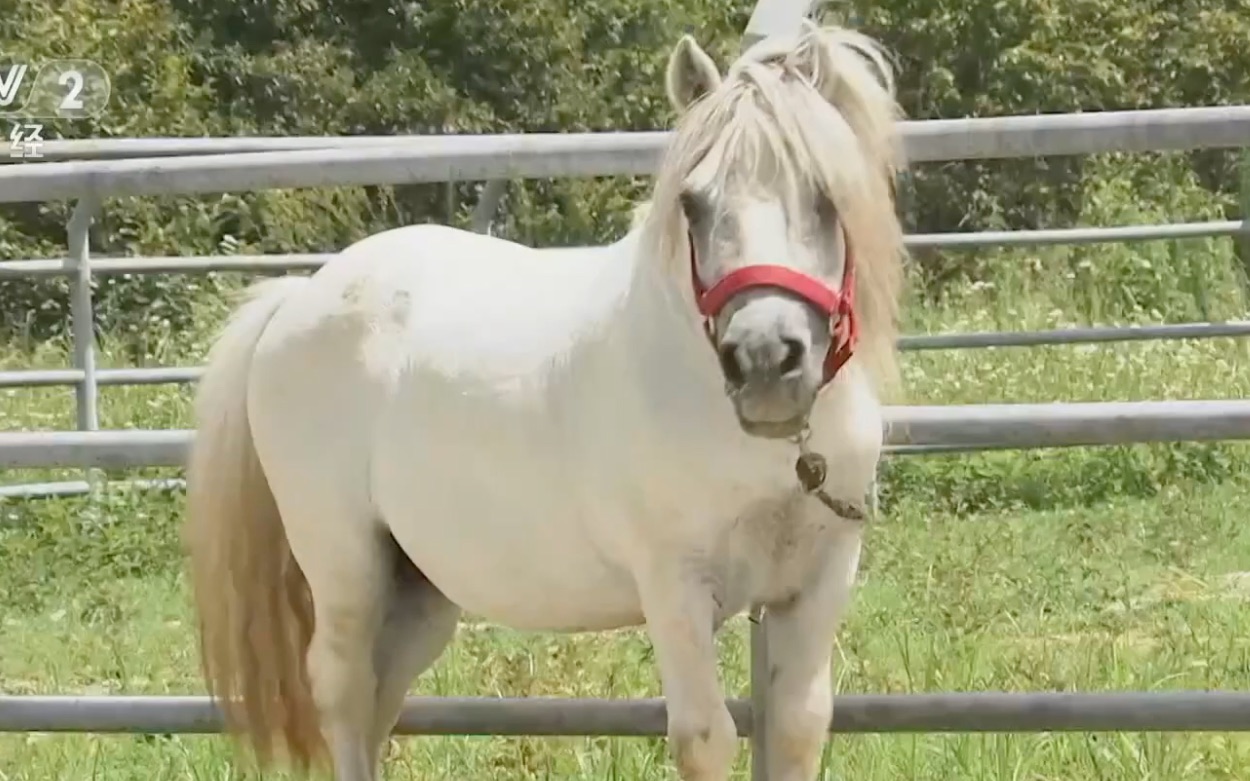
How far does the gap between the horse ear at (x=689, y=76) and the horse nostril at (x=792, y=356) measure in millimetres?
413

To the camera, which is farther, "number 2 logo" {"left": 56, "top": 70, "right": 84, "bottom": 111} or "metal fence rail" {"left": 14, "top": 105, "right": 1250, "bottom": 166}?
"number 2 logo" {"left": 56, "top": 70, "right": 84, "bottom": 111}

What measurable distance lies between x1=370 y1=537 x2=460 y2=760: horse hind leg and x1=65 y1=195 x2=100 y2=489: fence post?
3332mm

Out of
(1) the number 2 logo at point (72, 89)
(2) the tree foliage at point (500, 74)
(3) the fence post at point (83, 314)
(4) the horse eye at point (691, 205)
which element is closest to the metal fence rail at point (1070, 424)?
(4) the horse eye at point (691, 205)

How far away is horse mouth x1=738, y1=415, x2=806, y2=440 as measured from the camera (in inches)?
73.2

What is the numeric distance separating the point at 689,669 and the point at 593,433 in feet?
1.09

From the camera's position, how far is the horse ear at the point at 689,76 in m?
2.08

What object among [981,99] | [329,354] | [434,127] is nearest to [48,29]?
[434,127]

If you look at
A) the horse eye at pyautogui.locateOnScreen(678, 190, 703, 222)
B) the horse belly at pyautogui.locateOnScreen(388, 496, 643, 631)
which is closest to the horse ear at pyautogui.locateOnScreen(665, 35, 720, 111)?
the horse eye at pyautogui.locateOnScreen(678, 190, 703, 222)

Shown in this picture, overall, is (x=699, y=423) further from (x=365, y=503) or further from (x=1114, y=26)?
(x=1114, y=26)

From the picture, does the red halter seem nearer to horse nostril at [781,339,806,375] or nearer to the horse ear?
horse nostril at [781,339,806,375]

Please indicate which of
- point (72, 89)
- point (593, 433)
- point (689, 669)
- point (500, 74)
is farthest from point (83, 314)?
point (500, 74)

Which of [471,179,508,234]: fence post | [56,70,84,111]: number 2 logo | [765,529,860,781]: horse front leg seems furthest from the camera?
[56,70,84,111]: number 2 logo

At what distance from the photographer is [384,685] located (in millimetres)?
2672

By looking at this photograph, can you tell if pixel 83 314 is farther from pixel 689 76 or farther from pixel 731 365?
pixel 731 365
